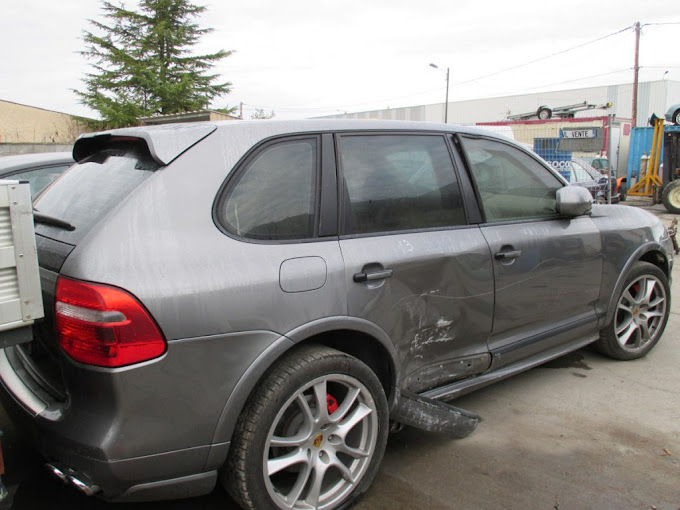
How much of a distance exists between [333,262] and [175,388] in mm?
812

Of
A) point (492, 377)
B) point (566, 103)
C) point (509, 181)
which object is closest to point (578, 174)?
point (509, 181)

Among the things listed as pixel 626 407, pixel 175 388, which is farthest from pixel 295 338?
pixel 626 407

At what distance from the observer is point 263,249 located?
7.14 ft

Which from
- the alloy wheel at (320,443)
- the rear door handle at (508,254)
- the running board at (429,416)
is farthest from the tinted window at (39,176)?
the rear door handle at (508,254)

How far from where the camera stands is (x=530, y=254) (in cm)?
323

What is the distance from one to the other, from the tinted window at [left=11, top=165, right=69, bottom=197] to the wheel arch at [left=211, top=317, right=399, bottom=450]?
3.01m

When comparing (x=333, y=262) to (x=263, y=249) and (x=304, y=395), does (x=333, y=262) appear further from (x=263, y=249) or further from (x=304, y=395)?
(x=304, y=395)

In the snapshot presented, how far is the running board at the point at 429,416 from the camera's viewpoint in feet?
8.72

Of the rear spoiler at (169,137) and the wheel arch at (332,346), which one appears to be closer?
the wheel arch at (332,346)

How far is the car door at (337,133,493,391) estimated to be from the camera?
249 centimetres

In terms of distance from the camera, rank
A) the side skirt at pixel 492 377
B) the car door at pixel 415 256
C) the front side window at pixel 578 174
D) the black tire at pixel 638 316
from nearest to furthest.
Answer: the car door at pixel 415 256 → the side skirt at pixel 492 377 → the black tire at pixel 638 316 → the front side window at pixel 578 174

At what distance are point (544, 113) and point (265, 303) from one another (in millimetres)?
24695

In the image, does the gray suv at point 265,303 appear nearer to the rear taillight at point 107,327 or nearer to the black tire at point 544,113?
the rear taillight at point 107,327

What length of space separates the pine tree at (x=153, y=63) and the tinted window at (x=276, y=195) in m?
26.7
